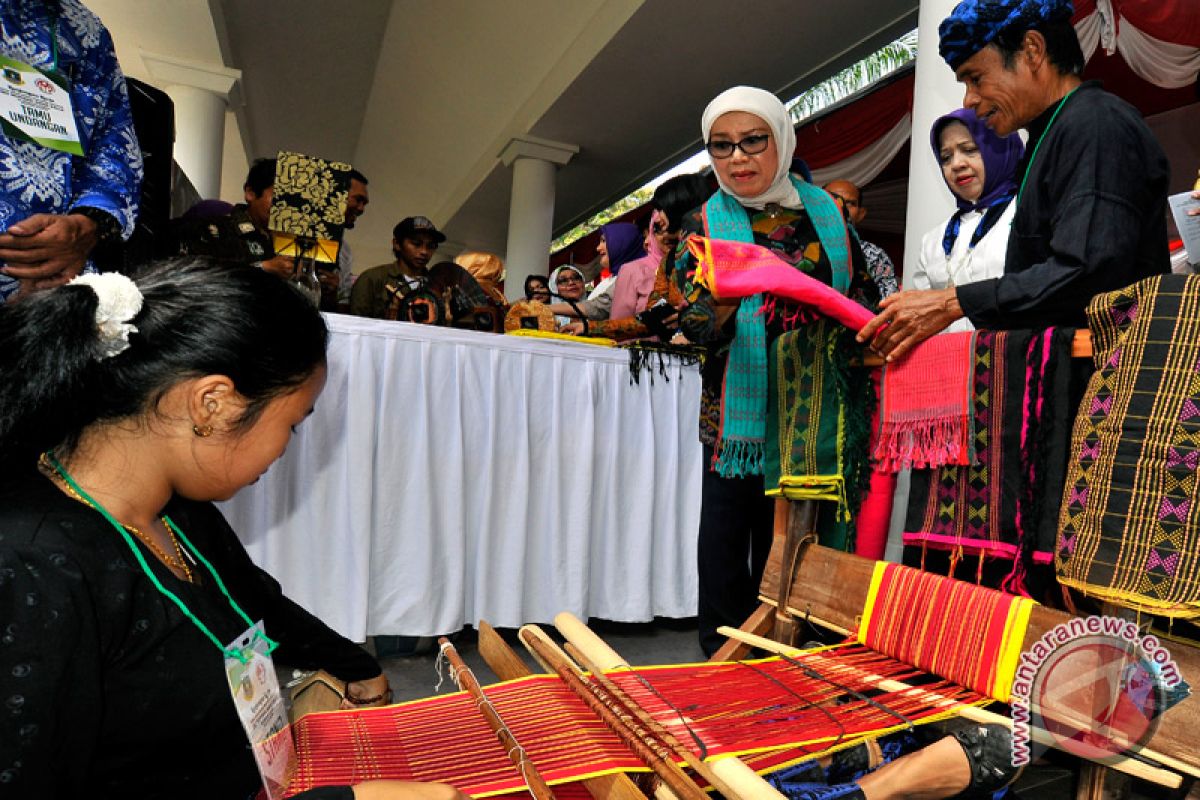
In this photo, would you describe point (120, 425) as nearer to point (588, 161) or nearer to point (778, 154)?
point (778, 154)

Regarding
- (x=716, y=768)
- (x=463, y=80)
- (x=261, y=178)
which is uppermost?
(x=463, y=80)

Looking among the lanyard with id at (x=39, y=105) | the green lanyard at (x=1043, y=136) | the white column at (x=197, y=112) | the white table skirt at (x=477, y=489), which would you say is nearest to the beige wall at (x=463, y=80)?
the white column at (x=197, y=112)

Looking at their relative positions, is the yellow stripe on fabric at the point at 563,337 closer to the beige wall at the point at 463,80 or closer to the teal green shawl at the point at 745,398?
the teal green shawl at the point at 745,398

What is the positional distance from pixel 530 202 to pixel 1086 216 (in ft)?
23.9

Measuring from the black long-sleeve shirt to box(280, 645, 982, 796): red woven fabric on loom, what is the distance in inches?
25.0

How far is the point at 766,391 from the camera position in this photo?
1.75 metres

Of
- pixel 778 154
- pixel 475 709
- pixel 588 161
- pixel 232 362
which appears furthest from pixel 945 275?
pixel 588 161

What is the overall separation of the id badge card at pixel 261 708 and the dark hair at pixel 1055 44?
1.52m

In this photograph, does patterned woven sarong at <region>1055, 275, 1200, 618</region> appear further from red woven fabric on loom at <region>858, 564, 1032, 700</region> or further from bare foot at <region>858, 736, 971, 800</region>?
bare foot at <region>858, 736, 971, 800</region>

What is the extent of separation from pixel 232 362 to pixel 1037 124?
141 cm

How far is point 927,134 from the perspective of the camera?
2797 mm

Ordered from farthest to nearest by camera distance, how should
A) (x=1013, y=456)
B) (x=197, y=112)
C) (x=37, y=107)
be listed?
(x=197, y=112), (x=37, y=107), (x=1013, y=456)

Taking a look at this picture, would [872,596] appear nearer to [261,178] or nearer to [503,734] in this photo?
[503,734]

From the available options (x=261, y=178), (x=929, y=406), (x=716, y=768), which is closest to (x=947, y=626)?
(x=929, y=406)
